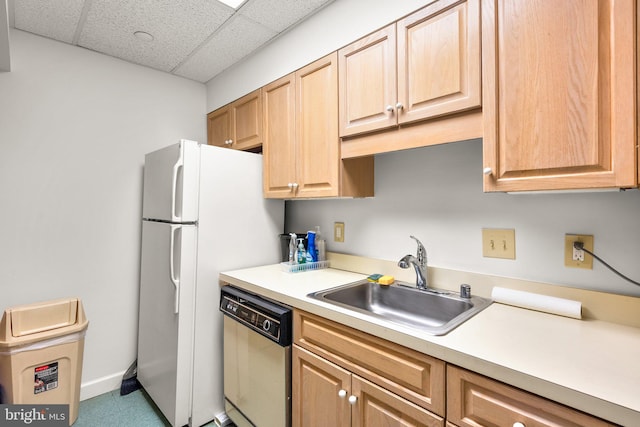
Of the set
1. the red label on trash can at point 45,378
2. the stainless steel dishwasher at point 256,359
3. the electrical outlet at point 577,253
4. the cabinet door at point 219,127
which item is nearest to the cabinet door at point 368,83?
the electrical outlet at point 577,253

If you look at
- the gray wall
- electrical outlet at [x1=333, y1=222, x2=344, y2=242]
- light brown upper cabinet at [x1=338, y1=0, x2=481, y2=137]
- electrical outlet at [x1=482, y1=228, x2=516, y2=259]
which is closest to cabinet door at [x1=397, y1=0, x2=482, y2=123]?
light brown upper cabinet at [x1=338, y1=0, x2=481, y2=137]

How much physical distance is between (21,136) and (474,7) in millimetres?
2500

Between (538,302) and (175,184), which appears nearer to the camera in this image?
(538,302)

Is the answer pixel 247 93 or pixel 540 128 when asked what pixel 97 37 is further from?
pixel 540 128

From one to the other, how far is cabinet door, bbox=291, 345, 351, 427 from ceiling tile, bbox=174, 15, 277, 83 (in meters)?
1.82

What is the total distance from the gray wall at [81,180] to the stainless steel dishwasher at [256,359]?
38.9 inches

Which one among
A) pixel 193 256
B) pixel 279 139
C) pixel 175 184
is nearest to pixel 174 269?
pixel 193 256

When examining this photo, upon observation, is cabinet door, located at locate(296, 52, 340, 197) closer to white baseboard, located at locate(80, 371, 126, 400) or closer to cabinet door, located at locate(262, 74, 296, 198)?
cabinet door, located at locate(262, 74, 296, 198)

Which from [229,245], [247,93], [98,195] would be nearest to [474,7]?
[247,93]

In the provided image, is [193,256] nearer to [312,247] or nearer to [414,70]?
[312,247]

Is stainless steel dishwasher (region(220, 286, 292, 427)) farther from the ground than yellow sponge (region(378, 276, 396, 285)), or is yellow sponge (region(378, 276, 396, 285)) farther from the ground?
yellow sponge (region(378, 276, 396, 285))

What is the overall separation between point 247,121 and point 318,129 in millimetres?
742

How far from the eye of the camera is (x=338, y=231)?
6.73ft

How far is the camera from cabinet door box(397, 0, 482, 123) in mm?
1141
